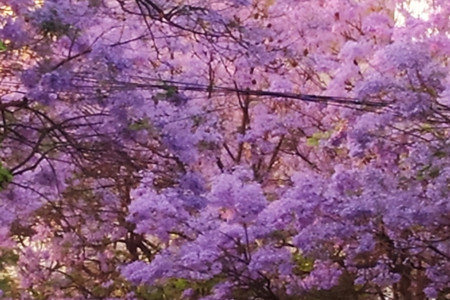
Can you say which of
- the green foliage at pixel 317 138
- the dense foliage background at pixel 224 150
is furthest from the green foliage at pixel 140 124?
the green foliage at pixel 317 138

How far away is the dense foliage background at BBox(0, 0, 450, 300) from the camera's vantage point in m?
5.27

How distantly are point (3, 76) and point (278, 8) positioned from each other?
3.24 m

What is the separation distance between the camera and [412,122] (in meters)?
5.94

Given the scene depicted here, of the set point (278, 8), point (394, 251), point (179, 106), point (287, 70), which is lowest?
point (394, 251)

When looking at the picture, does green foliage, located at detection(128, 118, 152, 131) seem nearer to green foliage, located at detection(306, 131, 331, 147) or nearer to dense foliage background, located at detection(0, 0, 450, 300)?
dense foliage background, located at detection(0, 0, 450, 300)

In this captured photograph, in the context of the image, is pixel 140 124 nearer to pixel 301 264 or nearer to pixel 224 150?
pixel 301 264

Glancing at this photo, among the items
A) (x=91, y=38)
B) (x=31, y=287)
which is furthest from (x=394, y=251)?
(x=31, y=287)

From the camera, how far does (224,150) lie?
324 inches

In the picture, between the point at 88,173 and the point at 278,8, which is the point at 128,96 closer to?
the point at 88,173

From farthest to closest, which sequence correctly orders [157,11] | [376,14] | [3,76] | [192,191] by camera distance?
[376,14]
[192,191]
[3,76]
[157,11]

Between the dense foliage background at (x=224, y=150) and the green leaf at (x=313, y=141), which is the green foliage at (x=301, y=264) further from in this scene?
the green leaf at (x=313, y=141)

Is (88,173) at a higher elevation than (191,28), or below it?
below

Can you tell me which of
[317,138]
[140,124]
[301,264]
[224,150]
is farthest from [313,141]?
[140,124]

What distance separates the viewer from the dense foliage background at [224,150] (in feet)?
17.3
